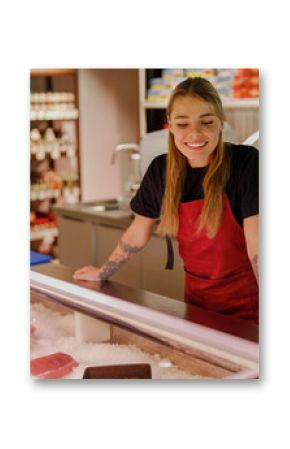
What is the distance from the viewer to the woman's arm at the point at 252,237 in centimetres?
239

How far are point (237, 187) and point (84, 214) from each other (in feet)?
4.86

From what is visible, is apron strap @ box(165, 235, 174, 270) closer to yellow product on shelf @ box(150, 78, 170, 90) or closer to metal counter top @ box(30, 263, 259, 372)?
metal counter top @ box(30, 263, 259, 372)

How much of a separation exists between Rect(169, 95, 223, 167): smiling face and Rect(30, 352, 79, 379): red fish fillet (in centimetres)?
89

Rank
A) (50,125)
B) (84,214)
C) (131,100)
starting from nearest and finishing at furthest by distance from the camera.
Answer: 1. (84,214)
2. (131,100)
3. (50,125)

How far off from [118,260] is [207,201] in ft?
1.58

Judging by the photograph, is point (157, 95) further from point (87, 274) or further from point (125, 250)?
point (87, 274)
